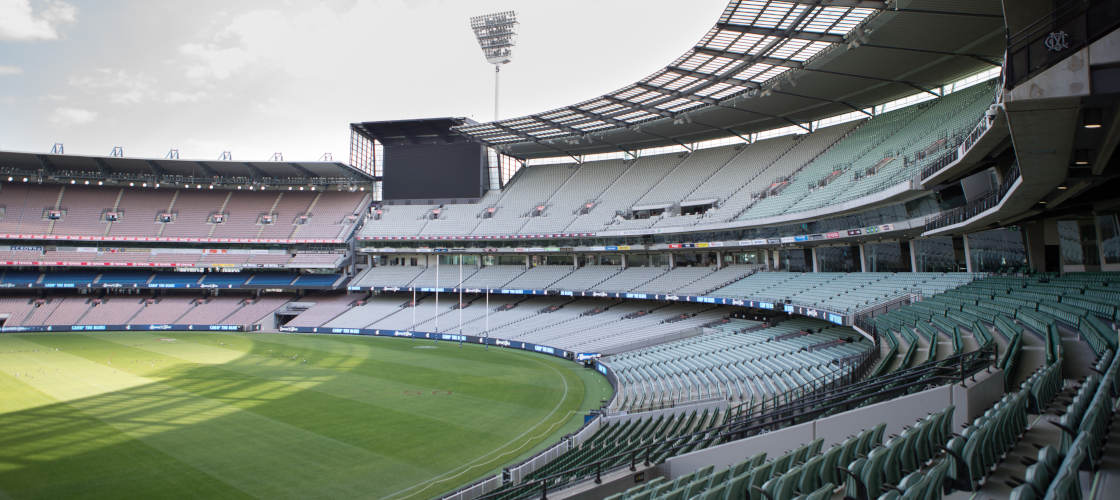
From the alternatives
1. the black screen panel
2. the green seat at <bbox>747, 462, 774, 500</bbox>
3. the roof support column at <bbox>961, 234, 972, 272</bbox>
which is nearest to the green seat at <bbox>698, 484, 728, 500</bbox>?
the green seat at <bbox>747, 462, 774, 500</bbox>

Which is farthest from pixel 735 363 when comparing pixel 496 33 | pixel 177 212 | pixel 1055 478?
pixel 177 212

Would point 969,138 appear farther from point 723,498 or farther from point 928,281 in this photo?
point 723,498

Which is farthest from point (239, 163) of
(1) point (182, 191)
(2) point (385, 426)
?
(2) point (385, 426)

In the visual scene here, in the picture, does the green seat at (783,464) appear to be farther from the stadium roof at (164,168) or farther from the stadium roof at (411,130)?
the stadium roof at (164,168)

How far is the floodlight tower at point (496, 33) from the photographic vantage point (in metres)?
53.5

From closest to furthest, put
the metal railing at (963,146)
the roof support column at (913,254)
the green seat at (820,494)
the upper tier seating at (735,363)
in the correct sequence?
1. the green seat at (820,494)
2. the metal railing at (963,146)
3. the upper tier seating at (735,363)
4. the roof support column at (913,254)

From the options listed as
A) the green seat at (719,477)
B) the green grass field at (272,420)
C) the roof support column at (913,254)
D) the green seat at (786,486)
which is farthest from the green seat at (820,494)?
the roof support column at (913,254)

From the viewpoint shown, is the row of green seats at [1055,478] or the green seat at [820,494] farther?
the green seat at [820,494]

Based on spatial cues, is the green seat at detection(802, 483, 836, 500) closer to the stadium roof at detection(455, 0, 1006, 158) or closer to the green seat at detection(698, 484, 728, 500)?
the green seat at detection(698, 484, 728, 500)

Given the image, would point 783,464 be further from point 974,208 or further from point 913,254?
point 913,254

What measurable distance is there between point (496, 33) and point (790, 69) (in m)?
32.1

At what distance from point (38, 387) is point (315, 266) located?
104ft

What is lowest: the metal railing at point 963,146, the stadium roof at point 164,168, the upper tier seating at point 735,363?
the upper tier seating at point 735,363

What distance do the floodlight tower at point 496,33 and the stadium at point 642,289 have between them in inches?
13.0
